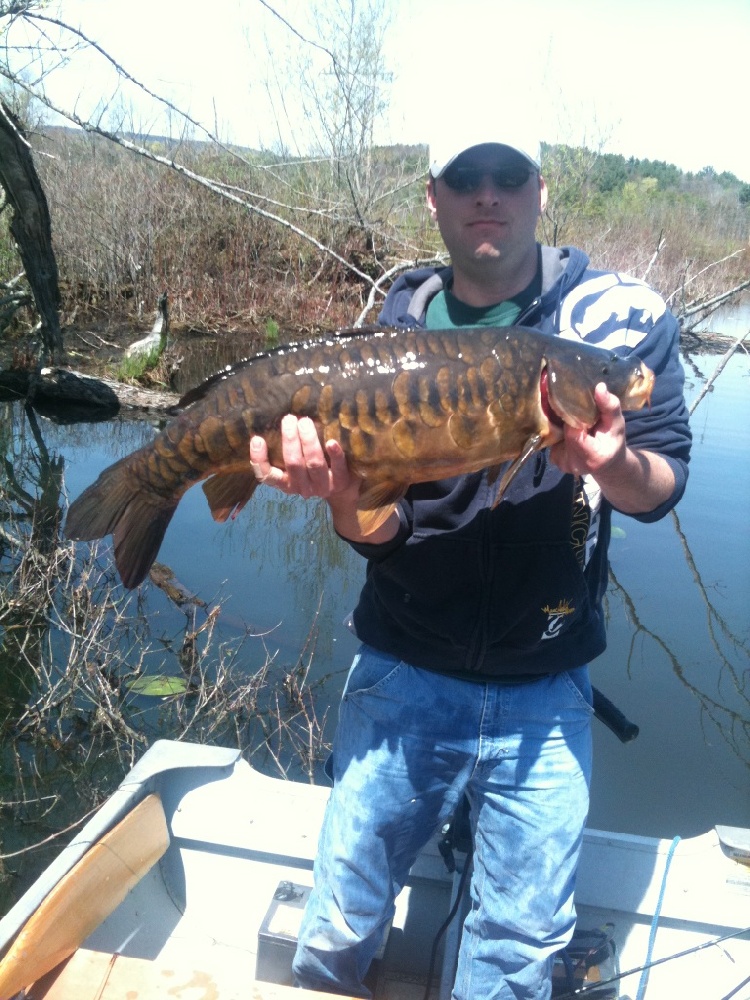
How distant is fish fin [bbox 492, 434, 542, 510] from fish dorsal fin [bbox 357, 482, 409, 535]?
0.81 ft

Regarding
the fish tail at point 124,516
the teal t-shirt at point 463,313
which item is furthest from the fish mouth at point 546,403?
the fish tail at point 124,516

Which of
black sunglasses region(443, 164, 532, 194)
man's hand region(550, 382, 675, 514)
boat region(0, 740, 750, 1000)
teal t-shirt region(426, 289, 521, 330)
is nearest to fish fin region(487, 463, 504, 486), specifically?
man's hand region(550, 382, 675, 514)

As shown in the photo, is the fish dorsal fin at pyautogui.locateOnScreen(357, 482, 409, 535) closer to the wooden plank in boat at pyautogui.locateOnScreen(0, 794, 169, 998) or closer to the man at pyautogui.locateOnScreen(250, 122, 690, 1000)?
the man at pyautogui.locateOnScreen(250, 122, 690, 1000)

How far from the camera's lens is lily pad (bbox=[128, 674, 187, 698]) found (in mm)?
5359

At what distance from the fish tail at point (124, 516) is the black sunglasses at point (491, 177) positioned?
3.86 feet

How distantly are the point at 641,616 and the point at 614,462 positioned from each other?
5270 millimetres

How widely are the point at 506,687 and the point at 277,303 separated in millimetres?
17759

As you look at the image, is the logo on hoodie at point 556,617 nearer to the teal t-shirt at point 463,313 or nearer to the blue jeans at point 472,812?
the blue jeans at point 472,812

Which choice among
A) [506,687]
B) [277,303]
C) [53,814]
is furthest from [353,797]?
[277,303]

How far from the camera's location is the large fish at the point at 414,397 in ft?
7.14

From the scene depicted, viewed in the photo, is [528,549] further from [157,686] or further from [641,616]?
[641,616]

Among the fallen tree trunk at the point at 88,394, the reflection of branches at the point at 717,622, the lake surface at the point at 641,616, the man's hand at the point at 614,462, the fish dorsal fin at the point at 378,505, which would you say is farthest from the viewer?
the fallen tree trunk at the point at 88,394

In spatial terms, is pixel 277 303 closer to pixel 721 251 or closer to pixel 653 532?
pixel 721 251

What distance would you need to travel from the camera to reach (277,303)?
19.3 m
